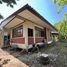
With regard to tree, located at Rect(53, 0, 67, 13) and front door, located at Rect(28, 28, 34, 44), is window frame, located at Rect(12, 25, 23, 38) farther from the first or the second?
tree, located at Rect(53, 0, 67, 13)

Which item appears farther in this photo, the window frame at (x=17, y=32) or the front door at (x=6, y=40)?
the front door at (x=6, y=40)

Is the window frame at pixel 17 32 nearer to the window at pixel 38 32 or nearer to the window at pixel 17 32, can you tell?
the window at pixel 17 32

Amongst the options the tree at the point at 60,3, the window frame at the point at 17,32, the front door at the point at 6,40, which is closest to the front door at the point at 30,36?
the window frame at the point at 17,32

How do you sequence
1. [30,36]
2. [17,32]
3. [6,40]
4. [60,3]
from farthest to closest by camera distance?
1. [6,40]
2. [17,32]
3. [30,36]
4. [60,3]

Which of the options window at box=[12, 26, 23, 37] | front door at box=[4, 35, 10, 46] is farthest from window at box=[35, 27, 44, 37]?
front door at box=[4, 35, 10, 46]

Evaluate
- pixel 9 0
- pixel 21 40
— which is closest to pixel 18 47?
pixel 21 40

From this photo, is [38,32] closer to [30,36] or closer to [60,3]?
[30,36]

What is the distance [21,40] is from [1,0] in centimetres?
703

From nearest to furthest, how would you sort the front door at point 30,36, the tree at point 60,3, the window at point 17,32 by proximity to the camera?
the tree at point 60,3
the front door at point 30,36
the window at point 17,32

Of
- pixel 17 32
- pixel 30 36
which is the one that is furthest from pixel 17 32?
pixel 30 36

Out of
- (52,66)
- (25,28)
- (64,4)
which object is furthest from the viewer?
(25,28)

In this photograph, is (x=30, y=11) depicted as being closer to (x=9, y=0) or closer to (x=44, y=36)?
(x=9, y=0)

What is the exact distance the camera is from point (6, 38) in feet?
68.9

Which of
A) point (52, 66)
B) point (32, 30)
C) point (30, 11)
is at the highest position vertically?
point (30, 11)
